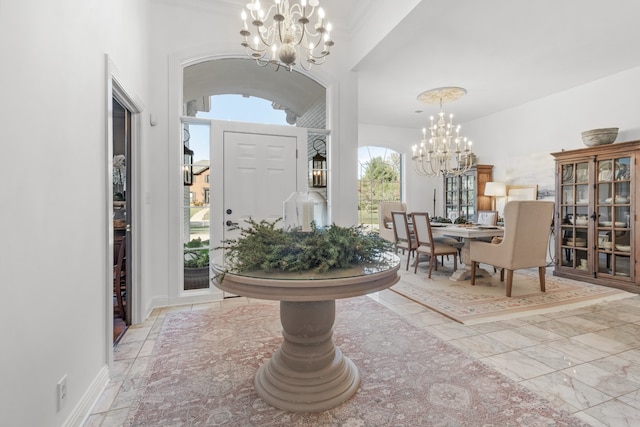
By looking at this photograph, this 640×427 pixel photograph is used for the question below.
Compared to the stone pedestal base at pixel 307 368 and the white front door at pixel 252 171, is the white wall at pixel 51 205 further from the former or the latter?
the white front door at pixel 252 171

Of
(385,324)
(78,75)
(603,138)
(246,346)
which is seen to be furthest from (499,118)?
(78,75)

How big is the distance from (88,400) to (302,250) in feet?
4.55

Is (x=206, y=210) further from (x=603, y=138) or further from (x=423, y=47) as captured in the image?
(x=603, y=138)

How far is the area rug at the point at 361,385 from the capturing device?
5.05ft

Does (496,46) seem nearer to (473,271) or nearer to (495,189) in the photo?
(473,271)

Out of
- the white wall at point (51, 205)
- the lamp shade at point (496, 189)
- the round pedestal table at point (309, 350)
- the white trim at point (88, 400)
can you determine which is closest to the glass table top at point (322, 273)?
the round pedestal table at point (309, 350)

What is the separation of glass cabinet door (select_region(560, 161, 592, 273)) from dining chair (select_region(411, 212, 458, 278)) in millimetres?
1624

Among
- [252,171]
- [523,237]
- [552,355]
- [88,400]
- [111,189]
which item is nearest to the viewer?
[88,400]

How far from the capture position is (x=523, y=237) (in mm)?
3471

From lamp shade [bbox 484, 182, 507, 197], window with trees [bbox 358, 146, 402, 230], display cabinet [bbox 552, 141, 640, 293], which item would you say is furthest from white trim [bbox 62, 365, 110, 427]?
lamp shade [bbox 484, 182, 507, 197]

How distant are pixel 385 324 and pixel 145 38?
352cm

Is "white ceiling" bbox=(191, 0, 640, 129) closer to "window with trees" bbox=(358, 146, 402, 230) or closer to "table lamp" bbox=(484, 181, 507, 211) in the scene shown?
"table lamp" bbox=(484, 181, 507, 211)

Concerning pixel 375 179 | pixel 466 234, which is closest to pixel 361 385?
pixel 466 234

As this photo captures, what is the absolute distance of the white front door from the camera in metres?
3.48
